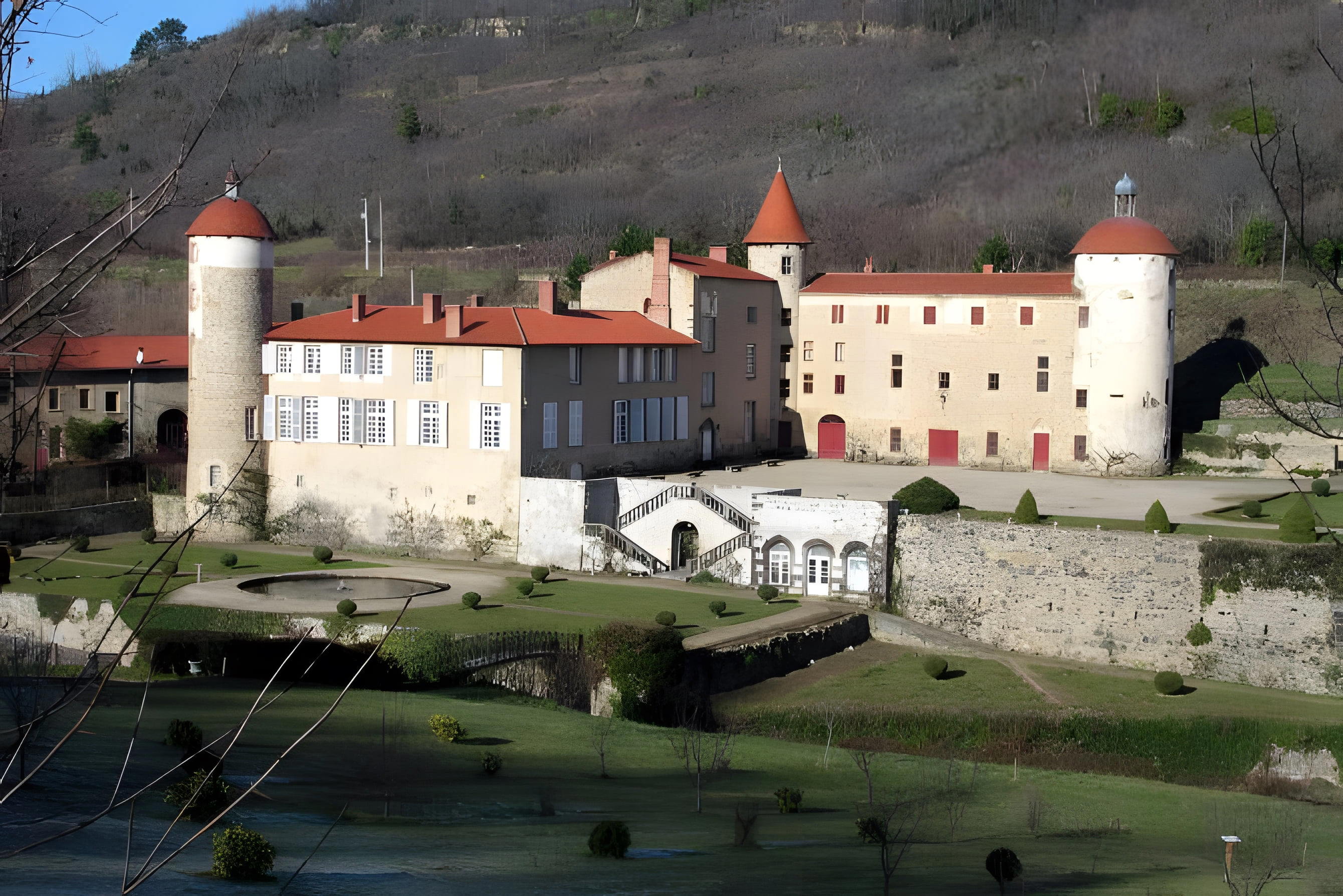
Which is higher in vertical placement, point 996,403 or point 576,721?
point 996,403

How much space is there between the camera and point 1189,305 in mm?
70062

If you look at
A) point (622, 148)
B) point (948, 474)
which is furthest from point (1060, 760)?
point (622, 148)

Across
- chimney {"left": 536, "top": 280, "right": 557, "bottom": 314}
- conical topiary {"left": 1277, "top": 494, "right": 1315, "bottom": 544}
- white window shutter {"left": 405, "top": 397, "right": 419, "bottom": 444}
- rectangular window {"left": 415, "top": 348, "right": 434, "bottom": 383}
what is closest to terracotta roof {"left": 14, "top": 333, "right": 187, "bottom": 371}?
white window shutter {"left": 405, "top": 397, "right": 419, "bottom": 444}

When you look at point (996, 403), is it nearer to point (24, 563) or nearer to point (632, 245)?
point (632, 245)

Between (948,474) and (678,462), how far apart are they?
28.4 feet

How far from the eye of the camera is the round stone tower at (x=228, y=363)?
1923 inches

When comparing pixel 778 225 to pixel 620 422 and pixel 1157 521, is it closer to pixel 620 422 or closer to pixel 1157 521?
pixel 620 422

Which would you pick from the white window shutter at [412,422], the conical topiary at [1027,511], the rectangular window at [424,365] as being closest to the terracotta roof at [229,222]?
the rectangular window at [424,365]

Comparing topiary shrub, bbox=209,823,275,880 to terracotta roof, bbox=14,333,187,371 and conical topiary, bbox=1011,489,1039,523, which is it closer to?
conical topiary, bbox=1011,489,1039,523

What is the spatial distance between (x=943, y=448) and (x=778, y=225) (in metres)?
10.2

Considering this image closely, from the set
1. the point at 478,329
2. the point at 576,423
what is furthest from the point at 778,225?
the point at 478,329

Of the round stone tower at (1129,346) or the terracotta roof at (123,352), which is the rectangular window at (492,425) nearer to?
the terracotta roof at (123,352)

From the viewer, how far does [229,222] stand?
48344 mm

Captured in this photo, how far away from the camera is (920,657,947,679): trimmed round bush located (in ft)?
120
